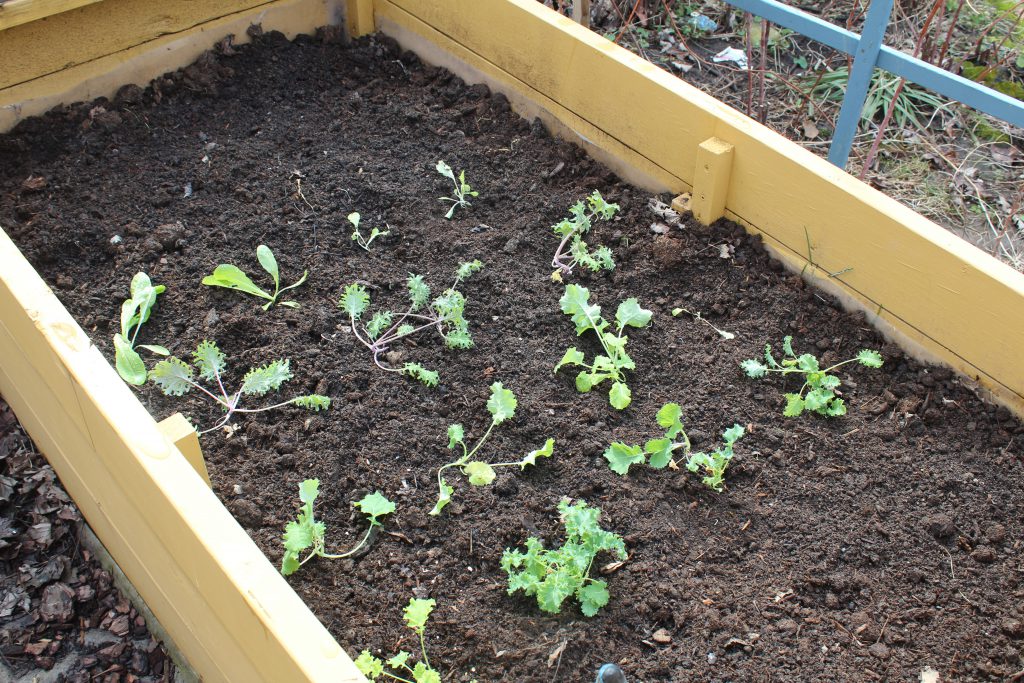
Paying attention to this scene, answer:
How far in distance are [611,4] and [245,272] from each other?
2.56m

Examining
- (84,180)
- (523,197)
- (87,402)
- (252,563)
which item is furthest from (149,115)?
(252,563)

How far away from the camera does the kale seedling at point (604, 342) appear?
7.77 feet

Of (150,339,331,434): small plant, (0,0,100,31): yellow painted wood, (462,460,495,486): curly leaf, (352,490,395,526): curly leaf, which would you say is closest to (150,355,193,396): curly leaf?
(150,339,331,434): small plant

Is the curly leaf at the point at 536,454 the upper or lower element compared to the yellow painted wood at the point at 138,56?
lower

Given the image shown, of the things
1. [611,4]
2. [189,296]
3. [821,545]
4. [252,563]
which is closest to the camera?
[252,563]

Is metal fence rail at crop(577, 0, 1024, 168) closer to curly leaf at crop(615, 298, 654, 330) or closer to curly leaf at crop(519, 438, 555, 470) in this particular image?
curly leaf at crop(615, 298, 654, 330)

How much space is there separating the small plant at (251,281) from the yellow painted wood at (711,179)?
1182 mm

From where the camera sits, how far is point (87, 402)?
6.15 feet

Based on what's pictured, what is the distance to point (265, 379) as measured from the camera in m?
2.32

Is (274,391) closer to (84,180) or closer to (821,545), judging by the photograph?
(84,180)

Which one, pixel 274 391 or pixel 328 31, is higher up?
pixel 328 31

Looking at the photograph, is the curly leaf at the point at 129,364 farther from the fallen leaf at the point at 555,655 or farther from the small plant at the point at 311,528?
the fallen leaf at the point at 555,655

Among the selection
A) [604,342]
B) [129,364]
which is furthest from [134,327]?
[604,342]

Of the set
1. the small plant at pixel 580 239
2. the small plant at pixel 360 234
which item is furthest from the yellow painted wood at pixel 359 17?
the small plant at pixel 580 239
